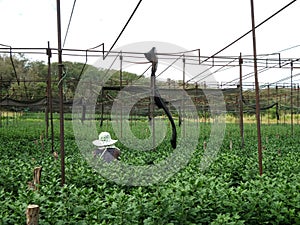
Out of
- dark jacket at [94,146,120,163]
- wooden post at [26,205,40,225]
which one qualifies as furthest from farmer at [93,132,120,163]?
wooden post at [26,205,40,225]

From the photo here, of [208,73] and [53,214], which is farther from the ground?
[208,73]

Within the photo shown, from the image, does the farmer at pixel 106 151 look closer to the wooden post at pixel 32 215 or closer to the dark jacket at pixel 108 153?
the dark jacket at pixel 108 153

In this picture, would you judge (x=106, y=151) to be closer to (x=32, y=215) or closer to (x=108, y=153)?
(x=108, y=153)

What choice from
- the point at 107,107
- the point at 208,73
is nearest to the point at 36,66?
the point at 107,107

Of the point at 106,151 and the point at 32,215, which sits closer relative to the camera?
the point at 32,215

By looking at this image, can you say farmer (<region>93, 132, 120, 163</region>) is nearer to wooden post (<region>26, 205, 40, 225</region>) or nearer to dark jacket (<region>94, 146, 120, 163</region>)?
dark jacket (<region>94, 146, 120, 163</region>)

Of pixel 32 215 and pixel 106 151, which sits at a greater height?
pixel 106 151

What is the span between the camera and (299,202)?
13.4 ft

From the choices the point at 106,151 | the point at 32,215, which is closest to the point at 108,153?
the point at 106,151

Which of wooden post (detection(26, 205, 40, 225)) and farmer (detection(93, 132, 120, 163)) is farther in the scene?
farmer (detection(93, 132, 120, 163))

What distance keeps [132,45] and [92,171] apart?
589 centimetres

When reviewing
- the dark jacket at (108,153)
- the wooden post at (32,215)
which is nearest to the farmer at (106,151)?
the dark jacket at (108,153)

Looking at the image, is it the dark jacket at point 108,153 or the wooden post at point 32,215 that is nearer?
the wooden post at point 32,215

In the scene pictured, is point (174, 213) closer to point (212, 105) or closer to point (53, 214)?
point (53, 214)
